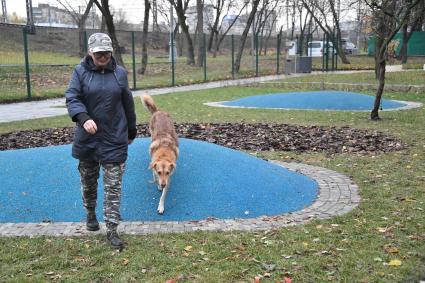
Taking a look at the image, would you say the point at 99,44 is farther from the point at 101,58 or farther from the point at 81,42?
the point at 81,42

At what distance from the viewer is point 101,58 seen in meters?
4.36

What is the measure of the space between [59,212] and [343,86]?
17.3m

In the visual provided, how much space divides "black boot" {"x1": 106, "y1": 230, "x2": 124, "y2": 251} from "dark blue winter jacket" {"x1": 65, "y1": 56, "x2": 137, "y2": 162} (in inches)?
28.5

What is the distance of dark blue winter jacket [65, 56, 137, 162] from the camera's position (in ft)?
14.4

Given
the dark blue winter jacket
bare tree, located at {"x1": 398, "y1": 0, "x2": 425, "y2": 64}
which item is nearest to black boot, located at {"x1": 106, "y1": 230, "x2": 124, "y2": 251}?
the dark blue winter jacket

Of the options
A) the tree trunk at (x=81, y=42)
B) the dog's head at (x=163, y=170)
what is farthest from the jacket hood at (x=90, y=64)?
the tree trunk at (x=81, y=42)

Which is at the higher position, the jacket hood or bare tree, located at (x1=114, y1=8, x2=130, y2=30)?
bare tree, located at (x1=114, y1=8, x2=130, y2=30)

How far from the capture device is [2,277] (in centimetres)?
402

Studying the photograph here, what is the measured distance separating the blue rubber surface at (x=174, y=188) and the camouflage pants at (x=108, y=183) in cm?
81

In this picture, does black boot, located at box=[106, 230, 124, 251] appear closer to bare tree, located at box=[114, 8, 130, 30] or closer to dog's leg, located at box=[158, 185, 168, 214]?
dog's leg, located at box=[158, 185, 168, 214]

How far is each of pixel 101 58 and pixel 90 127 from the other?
65 cm

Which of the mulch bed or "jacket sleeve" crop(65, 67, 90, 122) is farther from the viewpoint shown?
the mulch bed

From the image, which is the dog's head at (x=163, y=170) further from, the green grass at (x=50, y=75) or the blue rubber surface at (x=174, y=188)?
the green grass at (x=50, y=75)

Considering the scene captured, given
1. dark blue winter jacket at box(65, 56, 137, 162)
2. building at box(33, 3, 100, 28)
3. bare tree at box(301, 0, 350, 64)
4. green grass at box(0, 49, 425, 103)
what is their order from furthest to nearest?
building at box(33, 3, 100, 28) < bare tree at box(301, 0, 350, 64) < green grass at box(0, 49, 425, 103) < dark blue winter jacket at box(65, 56, 137, 162)
